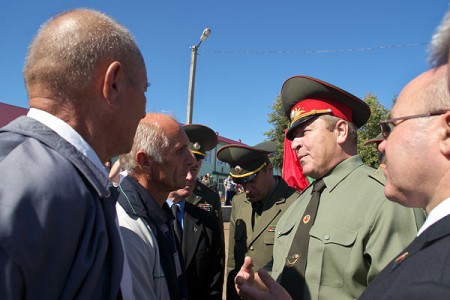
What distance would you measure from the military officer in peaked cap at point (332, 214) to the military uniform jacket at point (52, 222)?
1.08 metres

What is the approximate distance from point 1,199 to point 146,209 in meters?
1.13

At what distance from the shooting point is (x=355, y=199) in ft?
7.25

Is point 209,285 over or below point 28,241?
below

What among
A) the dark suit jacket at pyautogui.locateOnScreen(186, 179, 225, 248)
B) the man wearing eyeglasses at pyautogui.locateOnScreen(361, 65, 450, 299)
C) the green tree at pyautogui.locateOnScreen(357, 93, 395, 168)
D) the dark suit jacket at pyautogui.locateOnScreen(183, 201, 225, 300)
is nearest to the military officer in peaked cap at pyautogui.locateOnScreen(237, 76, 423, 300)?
the man wearing eyeglasses at pyautogui.locateOnScreen(361, 65, 450, 299)

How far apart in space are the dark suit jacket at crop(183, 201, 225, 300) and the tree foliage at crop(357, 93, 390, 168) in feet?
53.2

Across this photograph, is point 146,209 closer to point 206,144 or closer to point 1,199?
point 1,199

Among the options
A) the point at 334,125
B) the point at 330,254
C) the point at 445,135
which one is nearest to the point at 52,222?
the point at 445,135

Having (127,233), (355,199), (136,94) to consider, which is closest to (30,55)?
(136,94)

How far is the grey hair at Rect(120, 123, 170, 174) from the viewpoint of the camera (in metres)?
2.29

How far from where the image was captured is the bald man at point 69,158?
3.03 feet

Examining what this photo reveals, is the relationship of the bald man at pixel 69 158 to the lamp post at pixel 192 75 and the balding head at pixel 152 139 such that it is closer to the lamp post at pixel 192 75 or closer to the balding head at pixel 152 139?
the balding head at pixel 152 139

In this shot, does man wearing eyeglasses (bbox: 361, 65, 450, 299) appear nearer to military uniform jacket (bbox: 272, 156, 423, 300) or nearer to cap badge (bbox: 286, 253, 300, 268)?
military uniform jacket (bbox: 272, 156, 423, 300)

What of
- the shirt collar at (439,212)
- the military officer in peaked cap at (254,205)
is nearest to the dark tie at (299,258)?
the shirt collar at (439,212)

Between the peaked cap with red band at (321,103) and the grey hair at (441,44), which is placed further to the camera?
the peaked cap with red band at (321,103)
